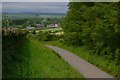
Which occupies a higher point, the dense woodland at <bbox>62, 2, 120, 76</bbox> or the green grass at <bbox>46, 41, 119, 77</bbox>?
the dense woodland at <bbox>62, 2, 120, 76</bbox>

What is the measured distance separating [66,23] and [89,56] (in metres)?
9.21

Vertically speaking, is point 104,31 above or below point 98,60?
above

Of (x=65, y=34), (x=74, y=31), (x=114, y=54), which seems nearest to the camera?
(x=114, y=54)

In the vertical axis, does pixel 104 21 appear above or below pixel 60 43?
above

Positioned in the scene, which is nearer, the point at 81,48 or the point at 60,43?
the point at 81,48

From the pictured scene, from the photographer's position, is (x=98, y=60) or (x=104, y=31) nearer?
(x=104, y=31)

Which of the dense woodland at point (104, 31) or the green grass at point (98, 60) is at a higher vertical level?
the dense woodland at point (104, 31)

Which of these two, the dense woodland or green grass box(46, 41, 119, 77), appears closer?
green grass box(46, 41, 119, 77)

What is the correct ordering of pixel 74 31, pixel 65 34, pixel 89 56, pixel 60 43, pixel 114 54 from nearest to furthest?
pixel 114 54 < pixel 89 56 < pixel 74 31 < pixel 65 34 < pixel 60 43

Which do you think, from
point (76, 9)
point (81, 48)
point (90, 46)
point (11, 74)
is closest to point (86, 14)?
point (90, 46)

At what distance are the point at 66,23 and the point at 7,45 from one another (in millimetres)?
20764

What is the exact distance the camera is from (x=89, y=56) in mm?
25531

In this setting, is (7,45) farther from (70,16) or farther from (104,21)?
A: (70,16)

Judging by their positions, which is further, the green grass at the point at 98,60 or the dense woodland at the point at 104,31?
the dense woodland at the point at 104,31
